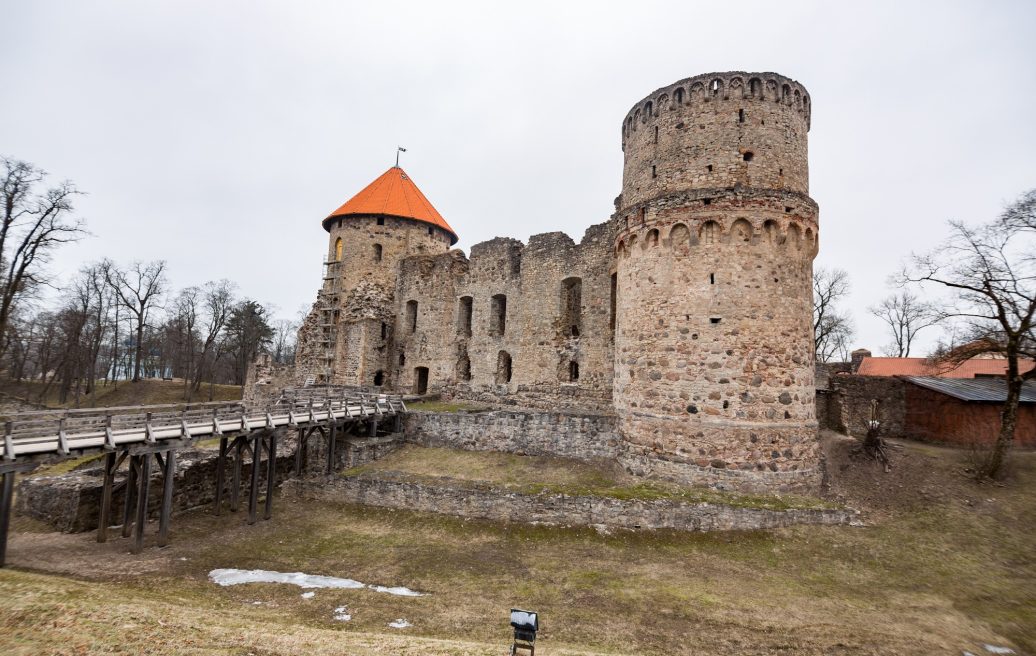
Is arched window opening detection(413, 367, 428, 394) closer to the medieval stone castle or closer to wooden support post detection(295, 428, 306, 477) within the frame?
wooden support post detection(295, 428, 306, 477)

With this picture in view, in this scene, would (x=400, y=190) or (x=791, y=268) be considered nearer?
(x=791, y=268)

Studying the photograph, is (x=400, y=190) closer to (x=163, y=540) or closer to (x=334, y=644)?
(x=163, y=540)

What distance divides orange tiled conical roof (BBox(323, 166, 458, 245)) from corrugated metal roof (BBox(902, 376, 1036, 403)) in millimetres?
21441

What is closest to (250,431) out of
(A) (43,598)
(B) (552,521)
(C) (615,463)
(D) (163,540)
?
(D) (163,540)

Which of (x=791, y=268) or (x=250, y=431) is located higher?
(x=791, y=268)

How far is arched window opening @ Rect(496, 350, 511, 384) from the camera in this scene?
21.6 m

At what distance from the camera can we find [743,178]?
13.4 meters

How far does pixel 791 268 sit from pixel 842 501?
581 cm

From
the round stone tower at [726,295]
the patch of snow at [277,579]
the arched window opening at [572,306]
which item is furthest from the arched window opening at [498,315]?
the patch of snow at [277,579]

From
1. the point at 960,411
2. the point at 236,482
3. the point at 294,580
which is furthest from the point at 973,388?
the point at 236,482

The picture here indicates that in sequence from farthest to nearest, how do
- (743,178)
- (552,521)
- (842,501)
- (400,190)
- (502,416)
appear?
(400,190) < (502,416) < (743,178) < (842,501) < (552,521)

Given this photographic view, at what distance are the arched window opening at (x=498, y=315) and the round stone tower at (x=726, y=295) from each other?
825 centimetres

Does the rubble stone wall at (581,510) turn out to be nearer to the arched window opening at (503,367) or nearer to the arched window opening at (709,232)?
the arched window opening at (709,232)

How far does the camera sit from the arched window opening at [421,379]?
2430 centimetres
